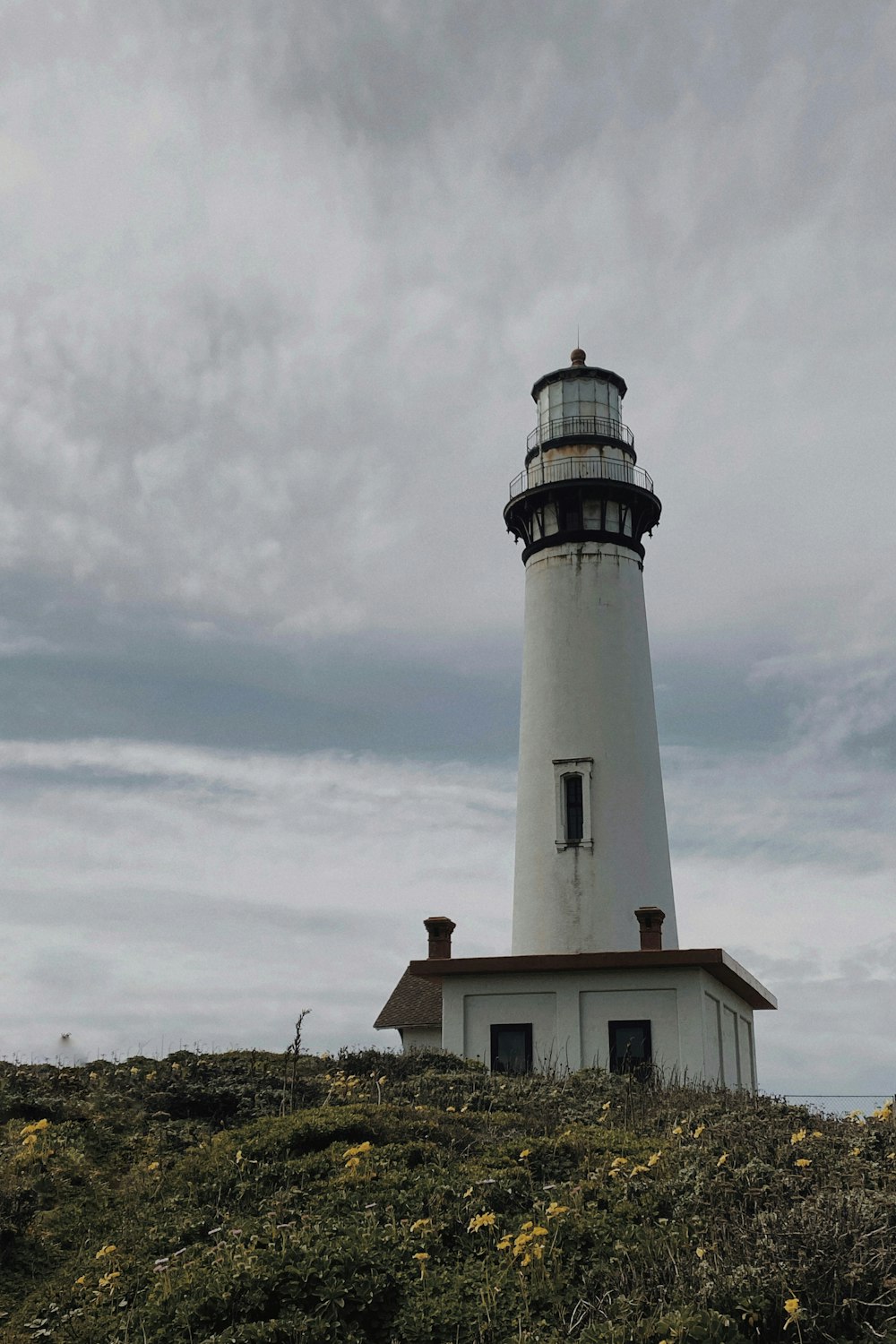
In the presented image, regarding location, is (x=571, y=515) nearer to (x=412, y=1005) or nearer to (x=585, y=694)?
(x=585, y=694)

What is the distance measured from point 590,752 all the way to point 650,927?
567 cm

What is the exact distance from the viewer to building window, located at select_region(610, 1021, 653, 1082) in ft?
73.4

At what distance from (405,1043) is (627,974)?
362 inches

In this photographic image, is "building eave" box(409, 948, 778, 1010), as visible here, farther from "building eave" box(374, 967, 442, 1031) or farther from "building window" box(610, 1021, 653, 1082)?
"building eave" box(374, 967, 442, 1031)

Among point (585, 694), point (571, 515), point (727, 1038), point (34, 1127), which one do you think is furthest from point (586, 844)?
point (34, 1127)

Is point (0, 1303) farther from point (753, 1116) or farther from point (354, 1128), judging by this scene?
point (753, 1116)

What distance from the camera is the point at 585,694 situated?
1152 inches

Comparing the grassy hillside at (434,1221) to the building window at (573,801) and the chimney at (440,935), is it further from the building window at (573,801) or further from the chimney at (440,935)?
the building window at (573,801)

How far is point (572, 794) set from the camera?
2873cm

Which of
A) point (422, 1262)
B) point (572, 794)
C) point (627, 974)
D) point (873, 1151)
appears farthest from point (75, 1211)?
point (572, 794)

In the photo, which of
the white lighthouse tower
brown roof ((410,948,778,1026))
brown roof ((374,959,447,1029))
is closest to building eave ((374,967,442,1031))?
brown roof ((374,959,447,1029))

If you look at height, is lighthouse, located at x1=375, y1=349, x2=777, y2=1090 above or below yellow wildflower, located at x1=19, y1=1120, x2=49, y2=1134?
above

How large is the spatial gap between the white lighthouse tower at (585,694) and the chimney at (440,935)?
111 inches

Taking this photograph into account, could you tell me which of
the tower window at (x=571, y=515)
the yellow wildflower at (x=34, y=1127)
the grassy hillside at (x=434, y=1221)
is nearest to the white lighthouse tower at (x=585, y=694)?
the tower window at (x=571, y=515)
